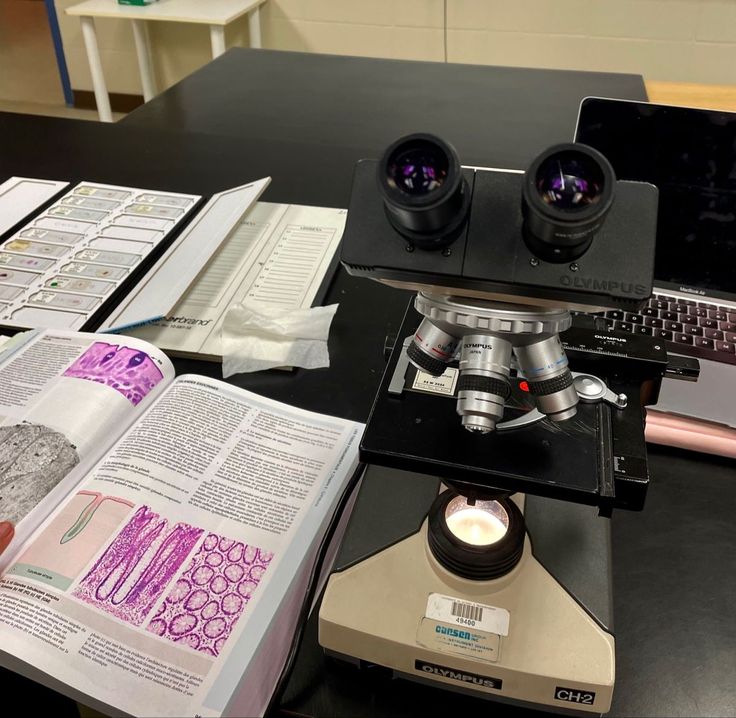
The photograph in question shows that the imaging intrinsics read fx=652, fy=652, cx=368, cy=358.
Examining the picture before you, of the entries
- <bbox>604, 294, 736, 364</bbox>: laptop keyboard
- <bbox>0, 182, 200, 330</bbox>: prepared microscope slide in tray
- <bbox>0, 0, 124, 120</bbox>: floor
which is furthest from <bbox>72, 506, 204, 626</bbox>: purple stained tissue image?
<bbox>0, 0, 124, 120</bbox>: floor

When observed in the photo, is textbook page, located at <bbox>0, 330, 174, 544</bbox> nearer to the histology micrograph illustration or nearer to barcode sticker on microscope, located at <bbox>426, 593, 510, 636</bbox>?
the histology micrograph illustration

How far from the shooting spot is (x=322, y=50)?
3.29 meters

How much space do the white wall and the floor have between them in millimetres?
623

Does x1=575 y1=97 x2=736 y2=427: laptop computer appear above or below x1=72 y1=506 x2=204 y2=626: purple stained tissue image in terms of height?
above

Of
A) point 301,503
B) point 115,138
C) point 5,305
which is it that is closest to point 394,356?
point 301,503

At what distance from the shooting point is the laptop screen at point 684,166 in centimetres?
88

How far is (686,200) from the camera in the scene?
2.98 ft

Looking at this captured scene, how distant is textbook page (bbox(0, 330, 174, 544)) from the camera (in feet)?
2.38

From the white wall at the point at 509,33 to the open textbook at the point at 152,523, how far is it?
8.91ft

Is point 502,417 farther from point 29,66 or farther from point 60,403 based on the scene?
point 29,66

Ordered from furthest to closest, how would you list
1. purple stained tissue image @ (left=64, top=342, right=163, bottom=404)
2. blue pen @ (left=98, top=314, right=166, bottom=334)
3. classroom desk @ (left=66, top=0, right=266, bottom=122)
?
1. classroom desk @ (left=66, top=0, right=266, bottom=122)
2. blue pen @ (left=98, top=314, right=166, bottom=334)
3. purple stained tissue image @ (left=64, top=342, right=163, bottom=404)

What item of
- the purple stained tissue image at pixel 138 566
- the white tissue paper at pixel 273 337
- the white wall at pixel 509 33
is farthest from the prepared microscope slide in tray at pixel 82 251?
the white wall at pixel 509 33

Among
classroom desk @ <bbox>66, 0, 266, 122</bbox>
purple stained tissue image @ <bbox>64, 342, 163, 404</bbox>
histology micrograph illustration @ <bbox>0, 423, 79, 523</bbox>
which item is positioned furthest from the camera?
classroom desk @ <bbox>66, 0, 266, 122</bbox>

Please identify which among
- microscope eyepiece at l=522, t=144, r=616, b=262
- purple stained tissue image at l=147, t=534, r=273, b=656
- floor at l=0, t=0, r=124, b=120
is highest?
microscope eyepiece at l=522, t=144, r=616, b=262
